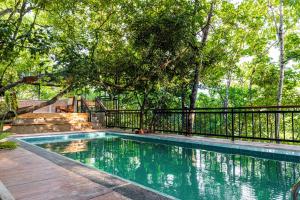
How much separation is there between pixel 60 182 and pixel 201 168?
2.49 metres

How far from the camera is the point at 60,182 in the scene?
8.73 feet

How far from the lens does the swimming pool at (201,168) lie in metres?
3.06

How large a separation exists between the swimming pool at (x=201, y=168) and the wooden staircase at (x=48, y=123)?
3.89 metres

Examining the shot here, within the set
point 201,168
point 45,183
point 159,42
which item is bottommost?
point 201,168

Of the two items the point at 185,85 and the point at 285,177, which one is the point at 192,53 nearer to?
the point at 185,85

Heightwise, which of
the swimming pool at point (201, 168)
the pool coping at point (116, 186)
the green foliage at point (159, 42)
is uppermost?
the green foliage at point (159, 42)

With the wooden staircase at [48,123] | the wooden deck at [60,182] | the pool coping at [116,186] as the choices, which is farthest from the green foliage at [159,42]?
the wooden deck at [60,182]

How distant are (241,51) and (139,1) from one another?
5408mm

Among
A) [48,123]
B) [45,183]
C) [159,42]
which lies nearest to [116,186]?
[45,183]

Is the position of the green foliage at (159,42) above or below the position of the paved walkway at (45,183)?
above

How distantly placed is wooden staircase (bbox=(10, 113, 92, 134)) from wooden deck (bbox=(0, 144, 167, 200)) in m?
5.62

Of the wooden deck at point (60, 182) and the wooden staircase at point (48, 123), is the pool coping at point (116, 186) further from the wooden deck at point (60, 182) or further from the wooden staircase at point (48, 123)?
the wooden staircase at point (48, 123)

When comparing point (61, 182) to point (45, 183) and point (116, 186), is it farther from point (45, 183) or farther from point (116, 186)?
point (116, 186)

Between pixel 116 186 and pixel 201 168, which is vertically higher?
pixel 116 186
